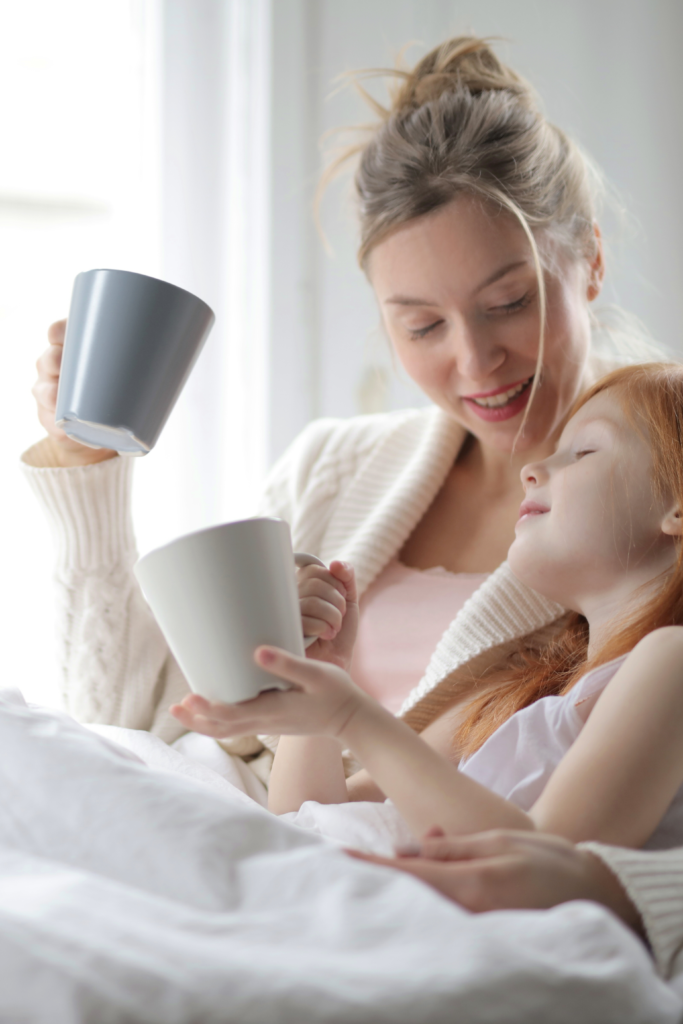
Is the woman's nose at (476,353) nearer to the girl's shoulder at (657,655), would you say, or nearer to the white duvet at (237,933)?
the girl's shoulder at (657,655)

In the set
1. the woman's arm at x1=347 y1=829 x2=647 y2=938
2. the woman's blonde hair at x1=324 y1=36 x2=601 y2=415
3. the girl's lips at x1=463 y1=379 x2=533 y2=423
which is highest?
the woman's blonde hair at x1=324 y1=36 x2=601 y2=415

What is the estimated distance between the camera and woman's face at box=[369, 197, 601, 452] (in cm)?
103

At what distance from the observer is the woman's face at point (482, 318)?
103cm

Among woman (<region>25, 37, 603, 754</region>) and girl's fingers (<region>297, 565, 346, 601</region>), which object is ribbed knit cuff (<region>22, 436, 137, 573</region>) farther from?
girl's fingers (<region>297, 565, 346, 601</region>)

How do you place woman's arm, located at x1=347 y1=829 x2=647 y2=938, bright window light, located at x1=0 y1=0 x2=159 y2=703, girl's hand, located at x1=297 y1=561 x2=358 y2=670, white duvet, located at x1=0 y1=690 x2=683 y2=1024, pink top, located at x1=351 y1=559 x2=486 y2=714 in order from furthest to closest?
bright window light, located at x1=0 y1=0 x2=159 y2=703 < pink top, located at x1=351 y1=559 x2=486 y2=714 < girl's hand, located at x1=297 y1=561 x2=358 y2=670 < woman's arm, located at x1=347 y1=829 x2=647 y2=938 < white duvet, located at x1=0 y1=690 x2=683 y2=1024

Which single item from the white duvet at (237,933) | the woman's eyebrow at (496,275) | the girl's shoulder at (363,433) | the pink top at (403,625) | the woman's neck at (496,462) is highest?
the woman's eyebrow at (496,275)

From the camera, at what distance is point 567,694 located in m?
0.77

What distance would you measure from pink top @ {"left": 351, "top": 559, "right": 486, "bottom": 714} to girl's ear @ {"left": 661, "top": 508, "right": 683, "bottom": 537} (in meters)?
0.38

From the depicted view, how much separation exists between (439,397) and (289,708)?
67 centimetres

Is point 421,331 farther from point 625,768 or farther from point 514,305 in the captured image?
point 625,768

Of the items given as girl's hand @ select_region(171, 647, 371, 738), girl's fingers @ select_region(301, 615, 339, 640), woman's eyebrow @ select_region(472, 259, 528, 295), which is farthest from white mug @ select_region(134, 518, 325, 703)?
woman's eyebrow @ select_region(472, 259, 528, 295)

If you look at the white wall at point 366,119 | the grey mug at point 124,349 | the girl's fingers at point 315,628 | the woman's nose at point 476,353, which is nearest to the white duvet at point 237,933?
the girl's fingers at point 315,628

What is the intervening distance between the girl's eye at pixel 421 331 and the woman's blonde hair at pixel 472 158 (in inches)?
5.2

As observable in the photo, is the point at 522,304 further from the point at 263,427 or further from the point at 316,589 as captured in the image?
the point at 263,427
